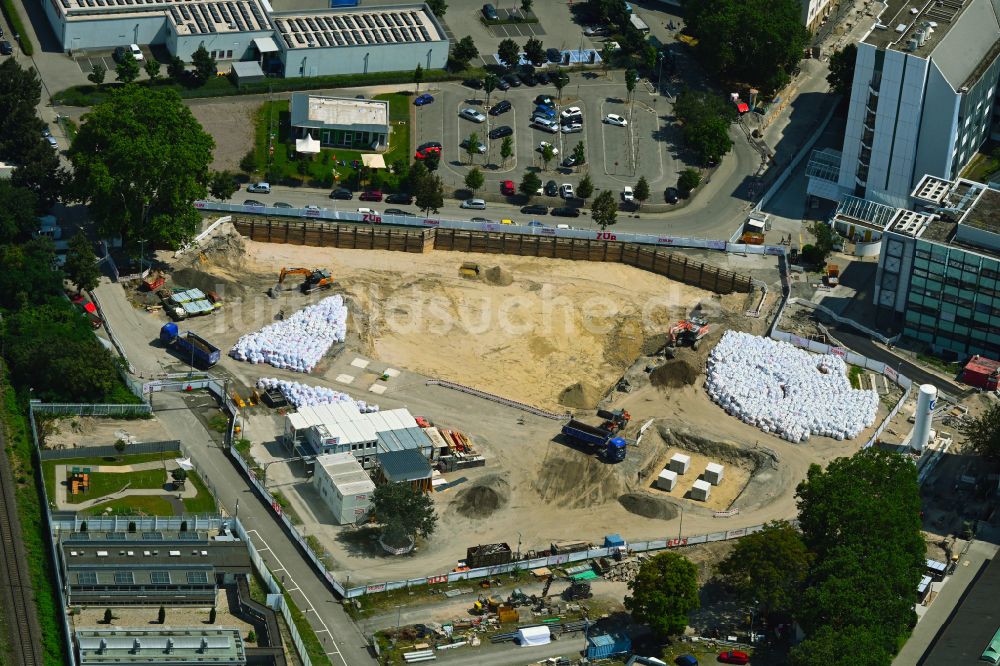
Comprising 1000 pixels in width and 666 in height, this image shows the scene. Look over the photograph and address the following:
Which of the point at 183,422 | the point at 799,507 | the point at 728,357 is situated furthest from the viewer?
the point at 728,357

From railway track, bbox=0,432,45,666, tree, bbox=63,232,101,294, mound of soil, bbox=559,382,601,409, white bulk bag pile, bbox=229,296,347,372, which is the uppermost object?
tree, bbox=63,232,101,294

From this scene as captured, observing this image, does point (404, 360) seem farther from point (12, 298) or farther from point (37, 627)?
point (37, 627)

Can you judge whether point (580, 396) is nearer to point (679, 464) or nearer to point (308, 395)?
point (679, 464)

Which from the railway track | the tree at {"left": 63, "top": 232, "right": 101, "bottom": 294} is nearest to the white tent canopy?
the railway track

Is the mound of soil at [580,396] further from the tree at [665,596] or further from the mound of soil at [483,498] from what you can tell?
the tree at [665,596]

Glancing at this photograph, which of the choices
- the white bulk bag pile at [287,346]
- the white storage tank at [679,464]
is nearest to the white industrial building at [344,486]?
the white bulk bag pile at [287,346]

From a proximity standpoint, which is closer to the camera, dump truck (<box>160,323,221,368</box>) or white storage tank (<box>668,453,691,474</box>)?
white storage tank (<box>668,453,691,474</box>)

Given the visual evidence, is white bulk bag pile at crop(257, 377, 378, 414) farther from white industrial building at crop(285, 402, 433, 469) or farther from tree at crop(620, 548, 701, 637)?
tree at crop(620, 548, 701, 637)

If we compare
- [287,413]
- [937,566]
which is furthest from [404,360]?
[937,566]
